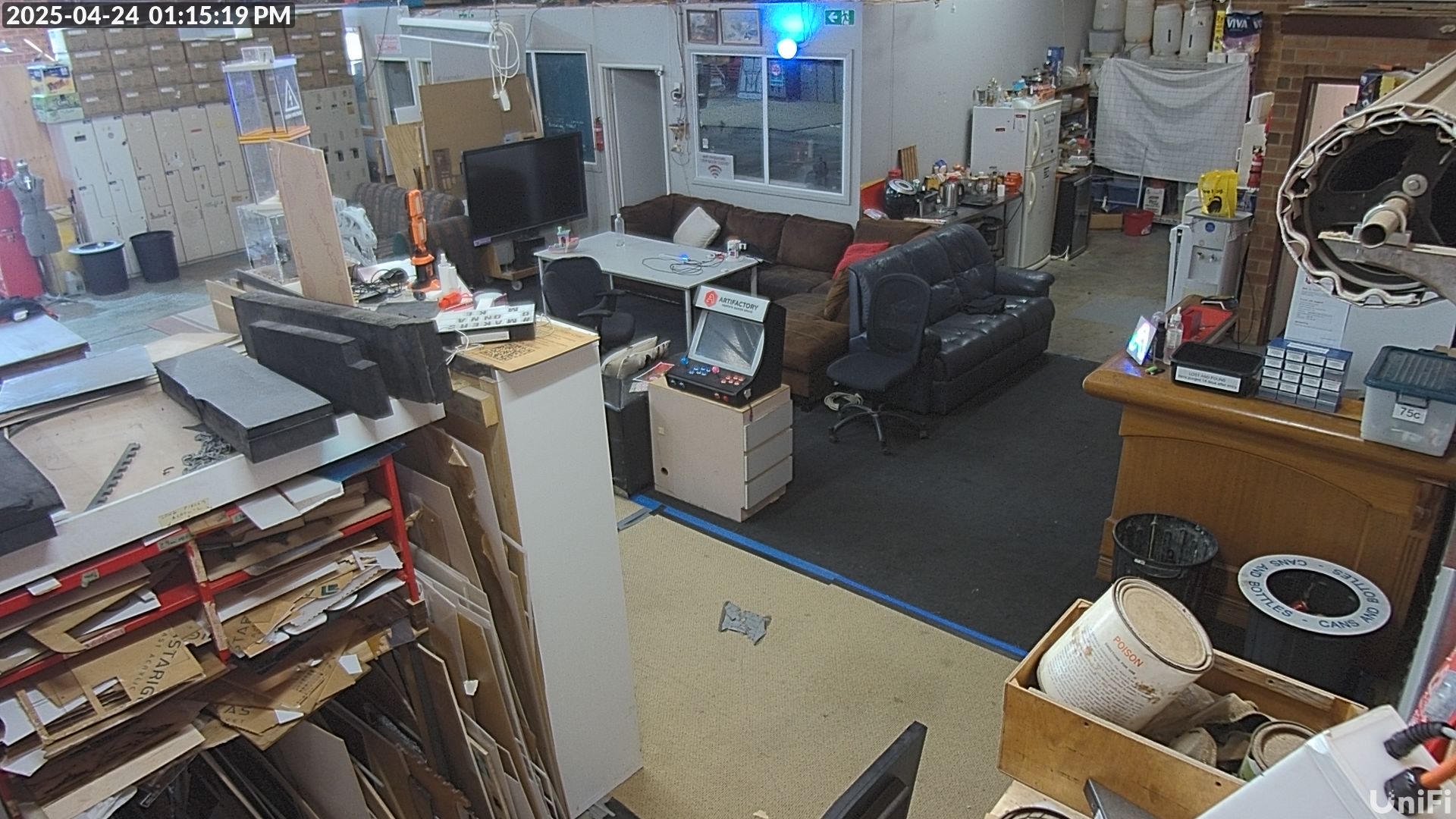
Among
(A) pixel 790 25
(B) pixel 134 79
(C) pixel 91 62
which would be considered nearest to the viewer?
(A) pixel 790 25

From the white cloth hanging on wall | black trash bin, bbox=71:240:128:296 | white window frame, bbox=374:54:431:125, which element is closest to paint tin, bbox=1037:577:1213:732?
the white cloth hanging on wall

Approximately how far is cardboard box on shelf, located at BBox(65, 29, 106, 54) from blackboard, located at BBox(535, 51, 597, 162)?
3868 mm

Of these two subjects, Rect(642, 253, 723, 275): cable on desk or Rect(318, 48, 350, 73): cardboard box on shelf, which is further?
Result: Rect(318, 48, 350, 73): cardboard box on shelf

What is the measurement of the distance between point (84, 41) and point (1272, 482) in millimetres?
9891

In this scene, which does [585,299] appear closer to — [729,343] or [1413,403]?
[729,343]

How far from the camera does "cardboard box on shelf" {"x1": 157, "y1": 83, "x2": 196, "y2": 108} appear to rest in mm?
9172

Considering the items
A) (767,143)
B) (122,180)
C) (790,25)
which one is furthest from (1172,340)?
(122,180)

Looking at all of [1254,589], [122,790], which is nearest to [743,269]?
[1254,589]

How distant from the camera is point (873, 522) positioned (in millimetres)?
4883

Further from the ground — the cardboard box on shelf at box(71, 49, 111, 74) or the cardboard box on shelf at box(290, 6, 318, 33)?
the cardboard box on shelf at box(290, 6, 318, 33)

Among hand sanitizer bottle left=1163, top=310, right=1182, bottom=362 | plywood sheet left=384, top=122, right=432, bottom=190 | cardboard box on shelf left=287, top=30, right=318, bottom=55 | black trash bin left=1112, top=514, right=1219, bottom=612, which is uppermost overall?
cardboard box on shelf left=287, top=30, right=318, bottom=55

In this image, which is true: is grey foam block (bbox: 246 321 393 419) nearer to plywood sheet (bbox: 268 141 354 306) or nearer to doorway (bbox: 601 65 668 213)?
plywood sheet (bbox: 268 141 354 306)

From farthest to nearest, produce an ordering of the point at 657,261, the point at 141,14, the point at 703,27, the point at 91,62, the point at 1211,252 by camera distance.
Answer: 1. the point at 91,62
2. the point at 703,27
3. the point at 657,261
4. the point at 1211,252
5. the point at 141,14

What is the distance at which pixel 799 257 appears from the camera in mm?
7504
